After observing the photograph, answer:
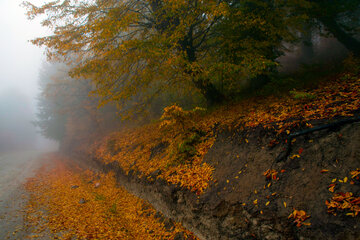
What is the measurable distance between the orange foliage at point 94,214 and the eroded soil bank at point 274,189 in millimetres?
982

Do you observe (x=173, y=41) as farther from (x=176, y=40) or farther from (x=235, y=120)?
(x=235, y=120)

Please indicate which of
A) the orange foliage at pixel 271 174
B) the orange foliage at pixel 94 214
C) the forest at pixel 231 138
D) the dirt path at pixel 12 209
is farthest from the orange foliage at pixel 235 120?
the dirt path at pixel 12 209

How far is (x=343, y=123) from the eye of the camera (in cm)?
333

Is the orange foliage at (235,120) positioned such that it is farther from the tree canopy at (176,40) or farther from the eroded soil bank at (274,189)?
the tree canopy at (176,40)

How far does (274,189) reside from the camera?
3.46 meters

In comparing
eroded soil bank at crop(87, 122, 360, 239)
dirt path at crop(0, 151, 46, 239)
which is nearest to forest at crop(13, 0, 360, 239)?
eroded soil bank at crop(87, 122, 360, 239)

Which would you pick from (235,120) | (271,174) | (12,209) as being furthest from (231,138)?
(12,209)

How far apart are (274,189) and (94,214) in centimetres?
566

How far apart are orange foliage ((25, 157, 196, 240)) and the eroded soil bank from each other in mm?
982

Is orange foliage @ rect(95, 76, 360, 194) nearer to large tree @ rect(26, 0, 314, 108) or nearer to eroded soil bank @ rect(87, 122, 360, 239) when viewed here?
eroded soil bank @ rect(87, 122, 360, 239)

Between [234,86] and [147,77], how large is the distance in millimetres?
3276

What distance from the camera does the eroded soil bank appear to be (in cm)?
278

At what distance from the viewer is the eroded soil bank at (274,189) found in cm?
278

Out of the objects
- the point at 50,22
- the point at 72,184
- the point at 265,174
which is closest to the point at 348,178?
the point at 265,174
